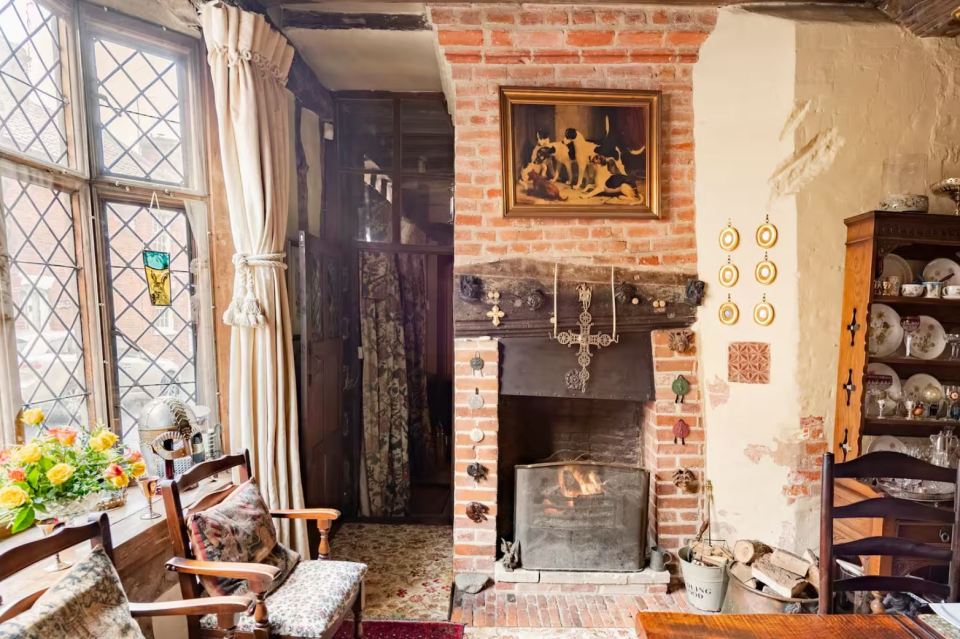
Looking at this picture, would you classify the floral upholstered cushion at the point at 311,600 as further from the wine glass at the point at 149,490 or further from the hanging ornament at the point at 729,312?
the hanging ornament at the point at 729,312

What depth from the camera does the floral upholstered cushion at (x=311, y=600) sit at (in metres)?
1.62

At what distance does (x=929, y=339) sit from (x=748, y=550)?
1437 millimetres

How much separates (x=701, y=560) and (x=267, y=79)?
3345mm

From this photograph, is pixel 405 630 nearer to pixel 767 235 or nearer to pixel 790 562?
pixel 790 562

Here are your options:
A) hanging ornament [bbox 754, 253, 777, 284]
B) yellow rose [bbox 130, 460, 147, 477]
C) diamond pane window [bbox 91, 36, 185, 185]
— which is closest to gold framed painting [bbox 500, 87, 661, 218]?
hanging ornament [bbox 754, 253, 777, 284]

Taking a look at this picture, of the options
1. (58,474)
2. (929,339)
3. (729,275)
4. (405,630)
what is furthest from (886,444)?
(58,474)

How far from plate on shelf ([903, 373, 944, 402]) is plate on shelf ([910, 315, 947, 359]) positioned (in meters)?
0.13

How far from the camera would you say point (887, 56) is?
2324mm

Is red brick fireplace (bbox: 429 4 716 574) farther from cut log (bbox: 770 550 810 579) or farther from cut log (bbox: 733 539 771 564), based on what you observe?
cut log (bbox: 770 550 810 579)

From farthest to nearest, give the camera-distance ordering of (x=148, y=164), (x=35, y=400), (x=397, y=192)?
(x=397, y=192), (x=148, y=164), (x=35, y=400)

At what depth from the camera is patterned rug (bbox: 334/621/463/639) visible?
215cm

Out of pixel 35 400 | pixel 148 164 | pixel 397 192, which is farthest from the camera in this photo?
pixel 397 192

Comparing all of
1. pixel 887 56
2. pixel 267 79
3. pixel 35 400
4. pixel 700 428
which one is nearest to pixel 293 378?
pixel 35 400

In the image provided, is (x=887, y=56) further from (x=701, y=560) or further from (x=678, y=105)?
(x=701, y=560)
